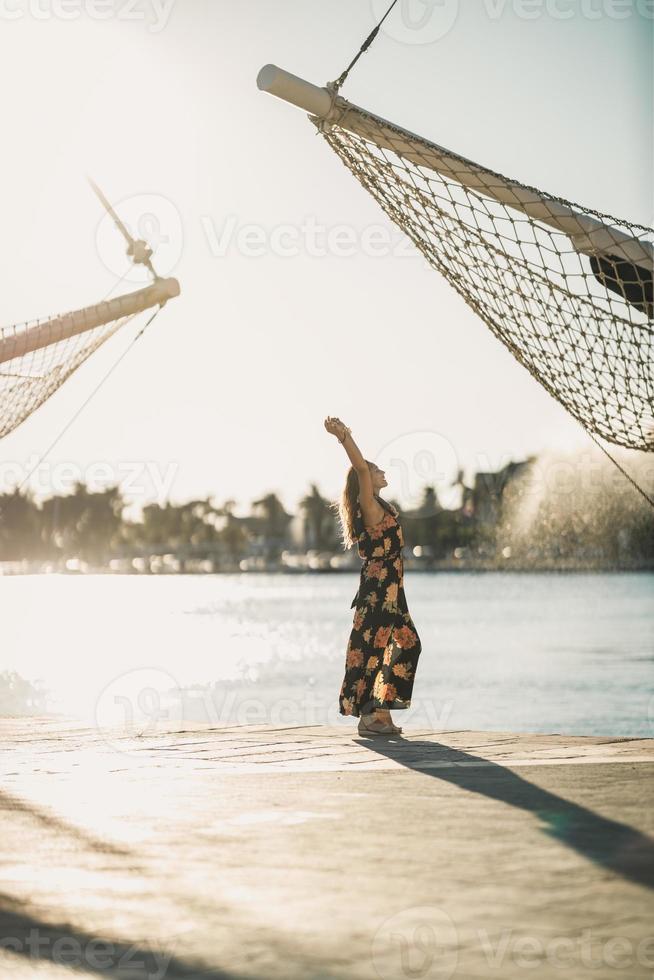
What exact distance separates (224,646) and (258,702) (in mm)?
24997

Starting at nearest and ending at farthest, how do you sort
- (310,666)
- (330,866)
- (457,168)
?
(330,866), (457,168), (310,666)

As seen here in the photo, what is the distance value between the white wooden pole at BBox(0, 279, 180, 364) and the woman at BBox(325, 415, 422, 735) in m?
6.49

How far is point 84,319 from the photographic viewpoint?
1586 cm

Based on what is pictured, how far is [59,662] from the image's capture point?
49.1 m

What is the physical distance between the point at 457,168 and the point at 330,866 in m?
5.15

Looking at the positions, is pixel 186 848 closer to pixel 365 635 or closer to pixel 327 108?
pixel 365 635

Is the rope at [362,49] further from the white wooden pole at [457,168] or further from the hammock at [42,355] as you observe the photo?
the hammock at [42,355]

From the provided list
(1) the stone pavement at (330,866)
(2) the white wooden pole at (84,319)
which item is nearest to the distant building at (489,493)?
(2) the white wooden pole at (84,319)

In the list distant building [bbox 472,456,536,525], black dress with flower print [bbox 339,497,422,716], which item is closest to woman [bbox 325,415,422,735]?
black dress with flower print [bbox 339,497,422,716]

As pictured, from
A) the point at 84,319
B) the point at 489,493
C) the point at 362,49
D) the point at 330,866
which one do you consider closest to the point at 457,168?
the point at 362,49

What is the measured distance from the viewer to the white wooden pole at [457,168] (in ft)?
27.4

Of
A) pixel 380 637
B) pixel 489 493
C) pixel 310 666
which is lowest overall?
pixel 310 666

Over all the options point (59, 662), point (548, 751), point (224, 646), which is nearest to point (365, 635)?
point (548, 751)

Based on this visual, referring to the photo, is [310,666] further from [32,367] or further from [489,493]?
[489,493]
